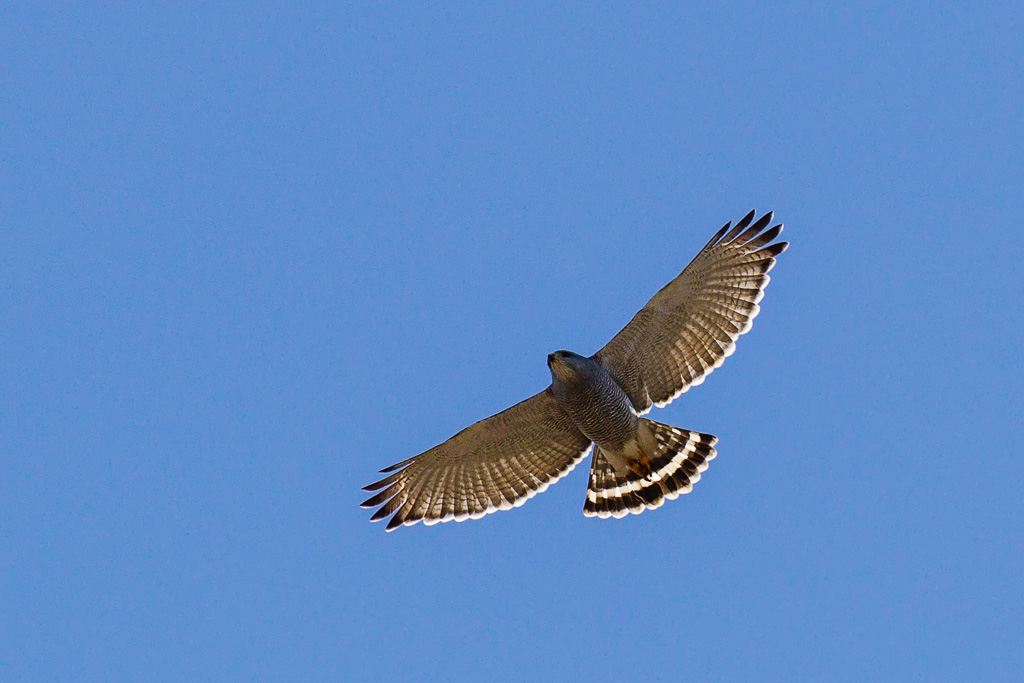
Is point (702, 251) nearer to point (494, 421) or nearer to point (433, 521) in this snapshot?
point (494, 421)

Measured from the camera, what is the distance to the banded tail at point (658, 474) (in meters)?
13.9

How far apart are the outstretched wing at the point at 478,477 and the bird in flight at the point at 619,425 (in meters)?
0.01

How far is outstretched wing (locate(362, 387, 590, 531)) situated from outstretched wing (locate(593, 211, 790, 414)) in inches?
50.0

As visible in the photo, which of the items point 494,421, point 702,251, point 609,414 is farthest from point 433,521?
point 702,251

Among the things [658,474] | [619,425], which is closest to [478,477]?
[619,425]

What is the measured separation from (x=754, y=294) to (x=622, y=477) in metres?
2.83

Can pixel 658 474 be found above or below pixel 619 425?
below

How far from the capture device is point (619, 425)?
1336 cm

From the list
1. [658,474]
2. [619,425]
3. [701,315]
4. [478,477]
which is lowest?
[658,474]

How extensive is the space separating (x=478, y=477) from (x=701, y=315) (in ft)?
11.2

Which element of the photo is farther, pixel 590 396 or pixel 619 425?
pixel 619 425

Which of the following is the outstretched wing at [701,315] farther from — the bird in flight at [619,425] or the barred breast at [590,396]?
the barred breast at [590,396]

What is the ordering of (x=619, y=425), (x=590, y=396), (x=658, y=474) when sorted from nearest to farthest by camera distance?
1. (x=590, y=396)
2. (x=619, y=425)
3. (x=658, y=474)

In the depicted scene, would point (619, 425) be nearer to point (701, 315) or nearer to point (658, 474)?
point (658, 474)
